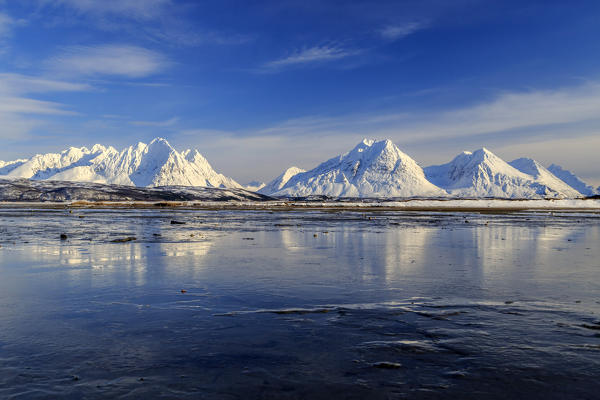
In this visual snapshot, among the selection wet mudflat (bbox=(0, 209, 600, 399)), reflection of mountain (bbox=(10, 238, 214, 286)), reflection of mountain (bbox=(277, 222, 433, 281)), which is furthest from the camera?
reflection of mountain (bbox=(277, 222, 433, 281))

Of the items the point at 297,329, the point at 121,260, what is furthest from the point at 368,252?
the point at 297,329

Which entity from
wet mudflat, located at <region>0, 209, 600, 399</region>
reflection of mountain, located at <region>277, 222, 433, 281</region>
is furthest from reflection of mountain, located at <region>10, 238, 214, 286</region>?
reflection of mountain, located at <region>277, 222, 433, 281</region>

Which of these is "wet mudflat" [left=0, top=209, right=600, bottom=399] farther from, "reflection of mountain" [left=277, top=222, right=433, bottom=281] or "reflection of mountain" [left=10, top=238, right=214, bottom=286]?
"reflection of mountain" [left=277, top=222, right=433, bottom=281]

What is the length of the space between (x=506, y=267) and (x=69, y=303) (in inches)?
643

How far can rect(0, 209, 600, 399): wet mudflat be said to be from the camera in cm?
718

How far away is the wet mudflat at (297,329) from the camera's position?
7184mm

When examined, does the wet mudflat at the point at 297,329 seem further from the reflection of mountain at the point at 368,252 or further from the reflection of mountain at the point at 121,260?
the reflection of mountain at the point at 368,252

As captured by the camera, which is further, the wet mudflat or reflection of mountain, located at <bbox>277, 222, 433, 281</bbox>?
reflection of mountain, located at <bbox>277, 222, 433, 281</bbox>

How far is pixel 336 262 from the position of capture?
20.0 m

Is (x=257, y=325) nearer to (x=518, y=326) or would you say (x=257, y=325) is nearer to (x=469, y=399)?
(x=469, y=399)

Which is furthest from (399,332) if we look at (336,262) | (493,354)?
(336,262)

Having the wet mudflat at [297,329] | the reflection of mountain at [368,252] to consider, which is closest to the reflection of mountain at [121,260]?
the wet mudflat at [297,329]

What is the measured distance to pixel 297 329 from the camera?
9.95 metres

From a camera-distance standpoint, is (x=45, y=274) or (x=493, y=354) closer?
(x=493, y=354)
